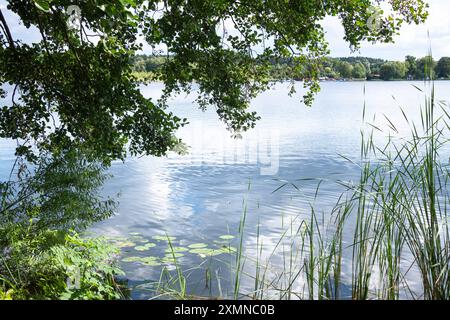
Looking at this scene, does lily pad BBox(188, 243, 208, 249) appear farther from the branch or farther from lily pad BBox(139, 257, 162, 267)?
the branch

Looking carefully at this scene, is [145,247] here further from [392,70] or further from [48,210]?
[392,70]

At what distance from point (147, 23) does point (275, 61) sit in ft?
5.70

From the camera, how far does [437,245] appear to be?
238 centimetres

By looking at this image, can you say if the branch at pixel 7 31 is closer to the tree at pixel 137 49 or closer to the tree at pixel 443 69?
the tree at pixel 137 49

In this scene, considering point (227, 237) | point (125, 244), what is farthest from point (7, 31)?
point (227, 237)

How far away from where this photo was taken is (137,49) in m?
4.71

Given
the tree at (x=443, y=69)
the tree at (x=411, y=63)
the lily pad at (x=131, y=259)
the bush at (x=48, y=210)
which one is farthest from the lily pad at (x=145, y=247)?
the tree at (x=443, y=69)

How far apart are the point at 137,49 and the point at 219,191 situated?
14.8ft

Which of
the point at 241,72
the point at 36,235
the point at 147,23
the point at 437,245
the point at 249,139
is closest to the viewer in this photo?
the point at 437,245

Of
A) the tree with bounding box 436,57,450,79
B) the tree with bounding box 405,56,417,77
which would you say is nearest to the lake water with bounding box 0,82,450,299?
the tree with bounding box 405,56,417,77

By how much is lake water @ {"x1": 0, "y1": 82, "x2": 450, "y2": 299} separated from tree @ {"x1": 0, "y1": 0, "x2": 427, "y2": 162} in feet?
3.26

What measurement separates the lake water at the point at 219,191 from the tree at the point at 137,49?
99 cm
